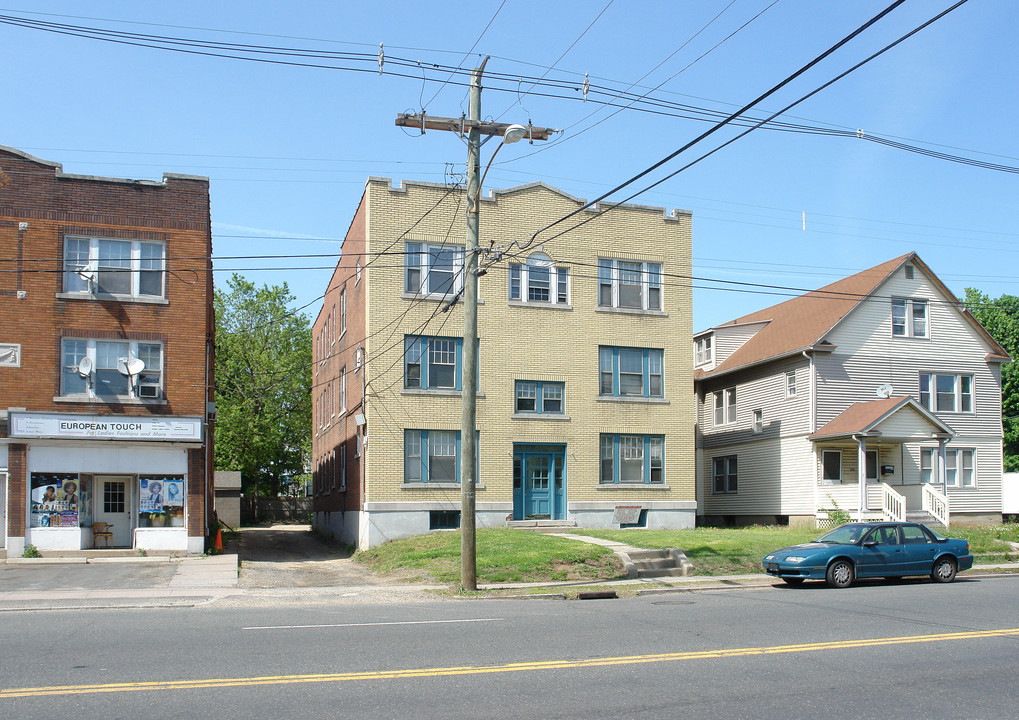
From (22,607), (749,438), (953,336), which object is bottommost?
(22,607)

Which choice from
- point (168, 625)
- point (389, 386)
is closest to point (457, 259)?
point (389, 386)

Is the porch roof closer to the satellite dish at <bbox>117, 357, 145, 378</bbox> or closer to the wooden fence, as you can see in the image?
the satellite dish at <bbox>117, 357, 145, 378</bbox>

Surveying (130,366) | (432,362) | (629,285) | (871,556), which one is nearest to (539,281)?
(629,285)

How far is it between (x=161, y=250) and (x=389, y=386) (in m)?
7.76

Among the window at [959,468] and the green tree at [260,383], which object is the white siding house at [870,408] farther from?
the green tree at [260,383]

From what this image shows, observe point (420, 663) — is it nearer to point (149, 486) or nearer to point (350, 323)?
point (149, 486)

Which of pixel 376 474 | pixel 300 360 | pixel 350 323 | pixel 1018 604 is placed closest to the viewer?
pixel 1018 604

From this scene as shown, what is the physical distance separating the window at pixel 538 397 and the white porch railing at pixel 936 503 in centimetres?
1391

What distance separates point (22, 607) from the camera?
15.8m

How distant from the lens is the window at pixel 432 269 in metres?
28.8

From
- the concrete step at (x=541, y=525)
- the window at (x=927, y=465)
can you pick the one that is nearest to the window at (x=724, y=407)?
the window at (x=927, y=465)

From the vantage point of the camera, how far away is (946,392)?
3556 centimetres

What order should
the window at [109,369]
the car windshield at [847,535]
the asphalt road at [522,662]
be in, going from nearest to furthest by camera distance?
the asphalt road at [522,662] < the car windshield at [847,535] < the window at [109,369]

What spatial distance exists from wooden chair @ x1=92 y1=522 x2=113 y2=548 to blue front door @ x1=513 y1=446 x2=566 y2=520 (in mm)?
12101
